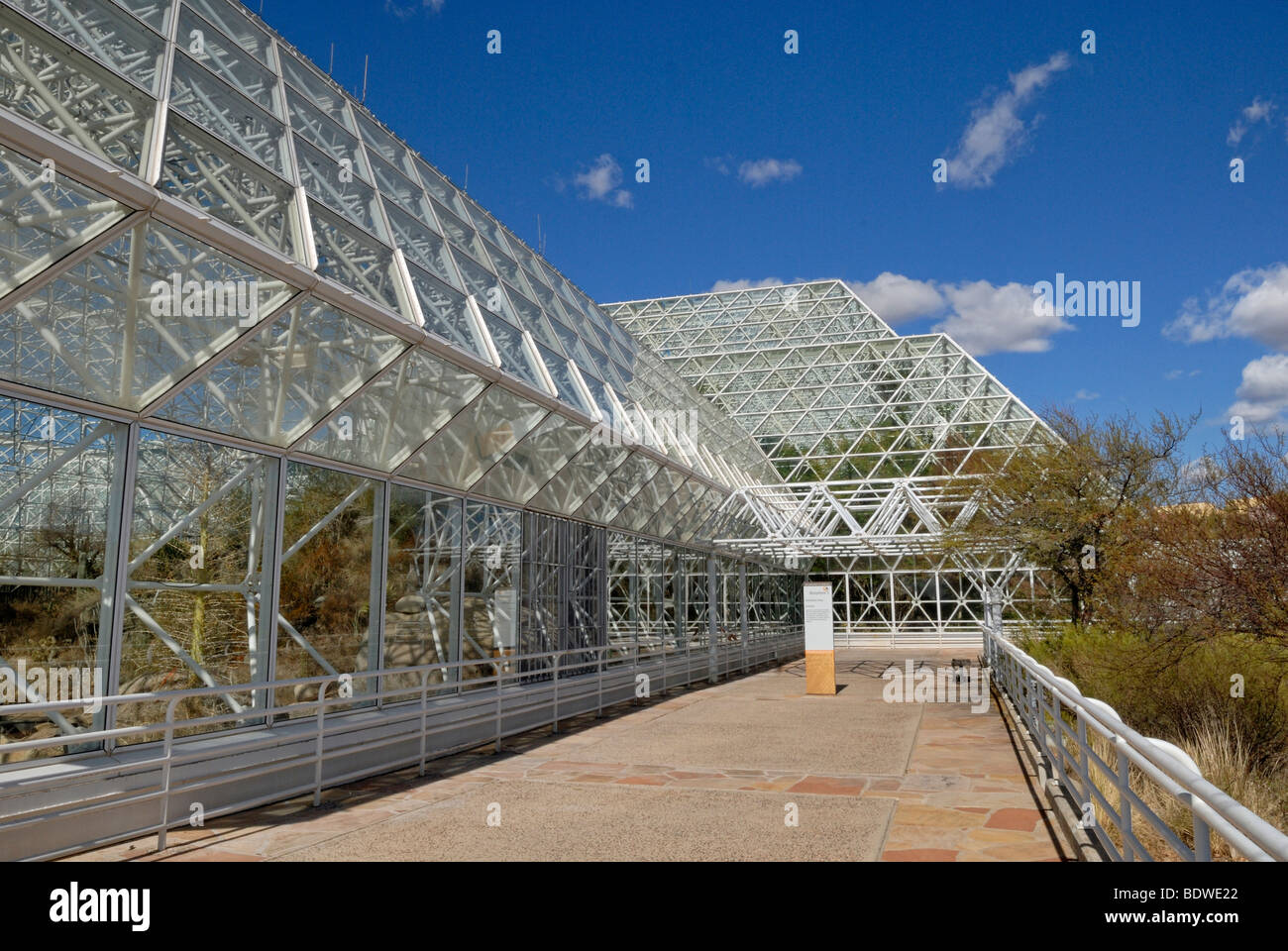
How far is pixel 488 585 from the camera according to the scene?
45.7 ft

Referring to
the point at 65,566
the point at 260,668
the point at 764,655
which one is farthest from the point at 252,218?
the point at 764,655

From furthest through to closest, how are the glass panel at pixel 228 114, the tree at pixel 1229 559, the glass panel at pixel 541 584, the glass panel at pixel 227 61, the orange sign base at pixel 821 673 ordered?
the orange sign base at pixel 821 673, the glass panel at pixel 541 584, the tree at pixel 1229 559, the glass panel at pixel 227 61, the glass panel at pixel 228 114

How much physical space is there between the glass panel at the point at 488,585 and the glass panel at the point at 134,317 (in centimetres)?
594

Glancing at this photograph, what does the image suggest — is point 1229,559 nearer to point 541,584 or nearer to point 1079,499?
point 1079,499

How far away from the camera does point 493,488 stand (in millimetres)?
13820

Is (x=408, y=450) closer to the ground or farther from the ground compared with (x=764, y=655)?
farther from the ground

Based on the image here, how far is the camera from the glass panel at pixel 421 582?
39.2ft

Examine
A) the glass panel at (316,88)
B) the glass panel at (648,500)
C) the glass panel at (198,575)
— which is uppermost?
the glass panel at (316,88)

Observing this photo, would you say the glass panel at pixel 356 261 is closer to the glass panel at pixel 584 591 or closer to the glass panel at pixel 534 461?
the glass panel at pixel 534 461

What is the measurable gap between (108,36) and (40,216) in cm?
262

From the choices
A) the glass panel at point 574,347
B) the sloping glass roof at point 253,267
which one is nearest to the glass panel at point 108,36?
the sloping glass roof at point 253,267

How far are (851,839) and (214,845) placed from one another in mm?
4663
